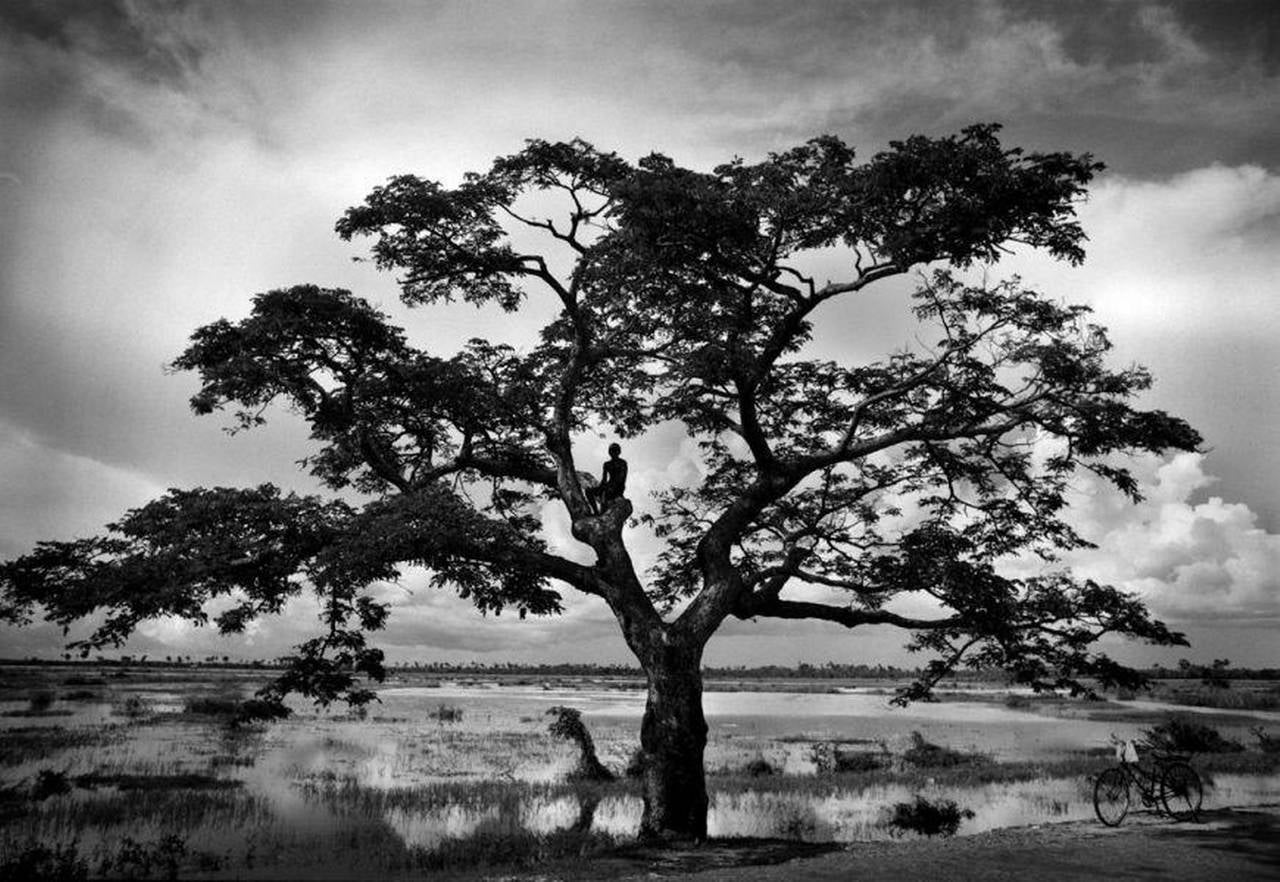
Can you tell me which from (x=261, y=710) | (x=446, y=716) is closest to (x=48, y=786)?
(x=261, y=710)

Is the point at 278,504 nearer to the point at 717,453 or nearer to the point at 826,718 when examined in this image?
the point at 717,453

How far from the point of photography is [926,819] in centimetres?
1812

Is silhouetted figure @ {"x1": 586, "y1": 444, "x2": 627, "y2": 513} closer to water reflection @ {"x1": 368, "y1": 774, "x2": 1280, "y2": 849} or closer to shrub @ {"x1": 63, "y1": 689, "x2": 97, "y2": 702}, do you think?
water reflection @ {"x1": 368, "y1": 774, "x2": 1280, "y2": 849}

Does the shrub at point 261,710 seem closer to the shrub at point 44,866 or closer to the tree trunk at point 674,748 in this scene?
the shrub at point 44,866

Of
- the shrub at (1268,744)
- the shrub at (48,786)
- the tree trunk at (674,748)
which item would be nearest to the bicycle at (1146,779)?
the tree trunk at (674,748)

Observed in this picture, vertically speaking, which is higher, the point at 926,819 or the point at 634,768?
the point at 926,819

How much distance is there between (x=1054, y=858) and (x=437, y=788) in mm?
15624

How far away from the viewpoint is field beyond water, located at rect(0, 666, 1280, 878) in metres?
14.8

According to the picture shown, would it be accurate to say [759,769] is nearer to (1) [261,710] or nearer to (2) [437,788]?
(2) [437,788]

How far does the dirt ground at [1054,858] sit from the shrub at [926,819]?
172 inches

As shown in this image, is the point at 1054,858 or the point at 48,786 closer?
the point at 1054,858

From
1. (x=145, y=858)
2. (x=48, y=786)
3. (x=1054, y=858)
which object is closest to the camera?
(x=1054, y=858)

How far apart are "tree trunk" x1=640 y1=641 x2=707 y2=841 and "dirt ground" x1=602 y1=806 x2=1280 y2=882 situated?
1.41 meters

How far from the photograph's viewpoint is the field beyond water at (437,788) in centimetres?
1477
